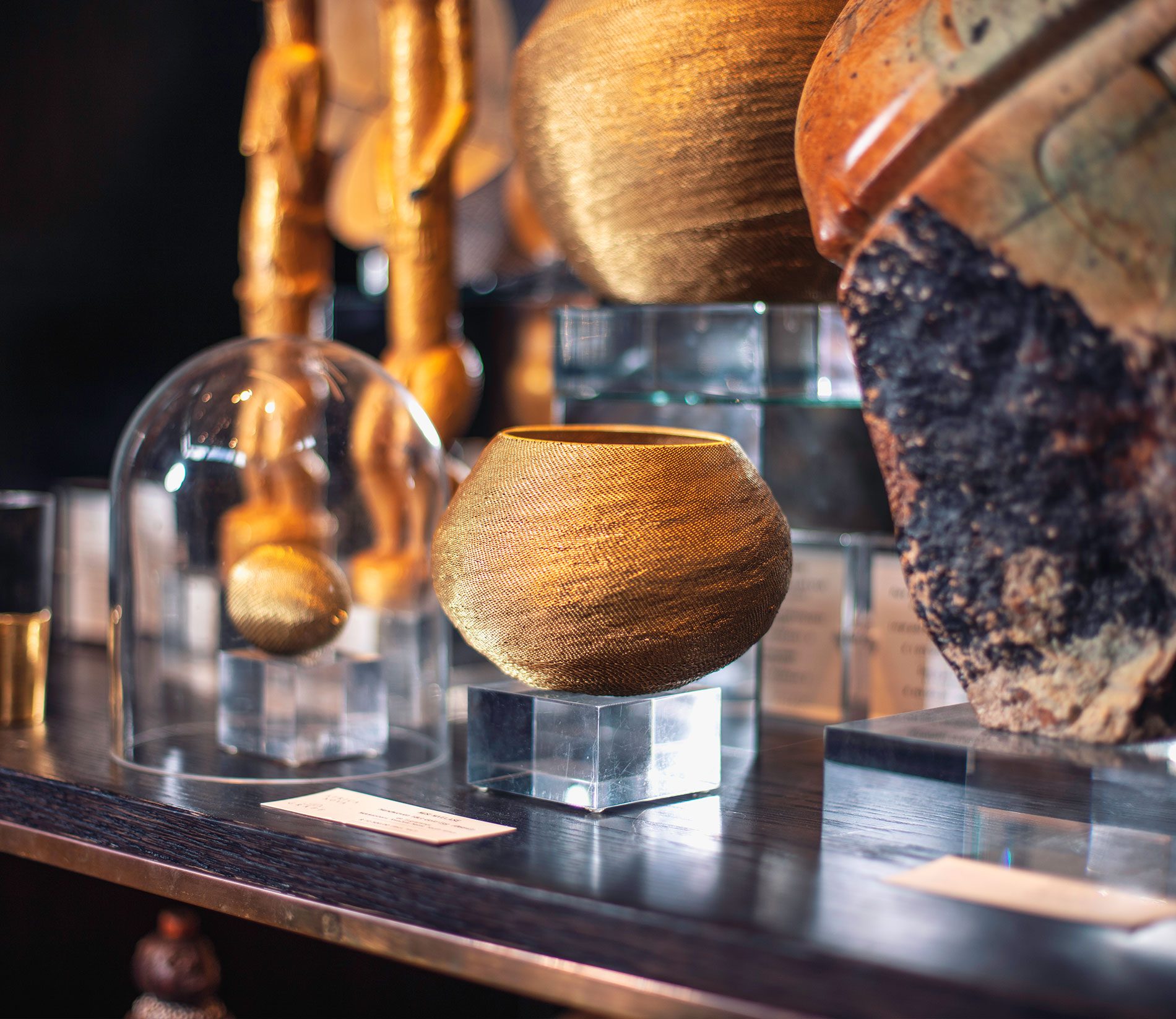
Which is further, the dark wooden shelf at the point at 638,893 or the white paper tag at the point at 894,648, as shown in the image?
the white paper tag at the point at 894,648

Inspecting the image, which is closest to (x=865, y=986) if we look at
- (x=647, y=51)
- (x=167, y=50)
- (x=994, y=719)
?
(x=994, y=719)

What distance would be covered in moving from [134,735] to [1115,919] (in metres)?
0.52

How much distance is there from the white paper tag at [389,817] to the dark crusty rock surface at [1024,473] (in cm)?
20

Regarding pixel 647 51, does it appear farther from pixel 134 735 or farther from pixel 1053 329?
pixel 134 735

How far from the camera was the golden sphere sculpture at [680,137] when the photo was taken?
70 cm

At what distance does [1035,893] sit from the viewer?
1.68 feet

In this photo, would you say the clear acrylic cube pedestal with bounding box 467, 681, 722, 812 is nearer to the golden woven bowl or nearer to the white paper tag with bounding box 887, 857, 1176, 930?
the golden woven bowl

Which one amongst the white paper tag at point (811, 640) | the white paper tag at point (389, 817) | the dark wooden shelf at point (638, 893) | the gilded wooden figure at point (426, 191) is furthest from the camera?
the gilded wooden figure at point (426, 191)

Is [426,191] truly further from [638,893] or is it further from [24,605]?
[638,893]

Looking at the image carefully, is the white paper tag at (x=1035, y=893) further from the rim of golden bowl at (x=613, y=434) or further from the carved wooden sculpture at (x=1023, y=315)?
the rim of golden bowl at (x=613, y=434)

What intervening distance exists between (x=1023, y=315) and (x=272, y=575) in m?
0.39

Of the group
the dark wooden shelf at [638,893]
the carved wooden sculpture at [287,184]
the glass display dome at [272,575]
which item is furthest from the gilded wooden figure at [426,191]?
the dark wooden shelf at [638,893]

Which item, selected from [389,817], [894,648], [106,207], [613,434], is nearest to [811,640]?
[894,648]

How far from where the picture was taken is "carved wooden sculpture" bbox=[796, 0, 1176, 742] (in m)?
0.52
